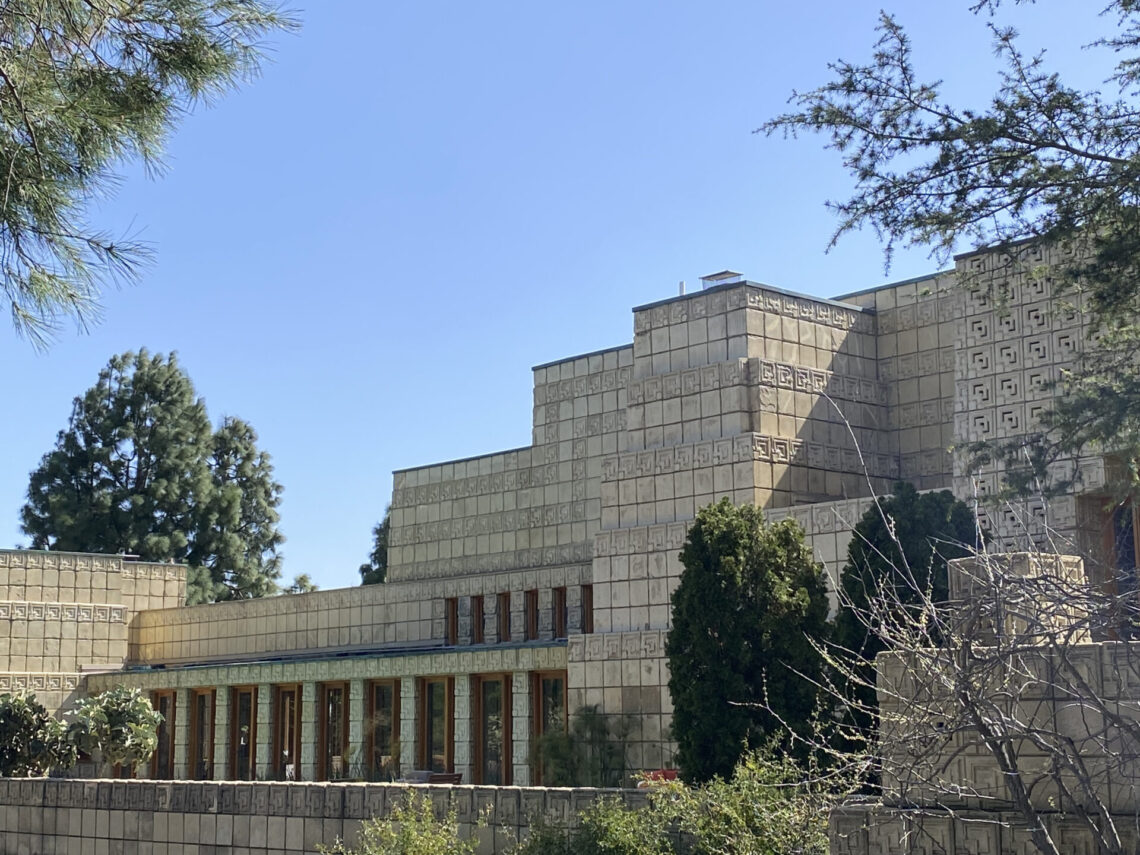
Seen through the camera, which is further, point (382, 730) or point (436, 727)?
point (382, 730)

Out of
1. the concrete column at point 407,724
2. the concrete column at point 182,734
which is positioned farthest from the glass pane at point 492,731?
the concrete column at point 182,734

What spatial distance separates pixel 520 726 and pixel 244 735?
30.1ft

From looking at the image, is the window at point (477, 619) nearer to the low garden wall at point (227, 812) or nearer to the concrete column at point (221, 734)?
the concrete column at point (221, 734)

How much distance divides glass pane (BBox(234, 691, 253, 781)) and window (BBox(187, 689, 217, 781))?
789 mm

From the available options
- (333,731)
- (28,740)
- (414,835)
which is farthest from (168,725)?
(414,835)

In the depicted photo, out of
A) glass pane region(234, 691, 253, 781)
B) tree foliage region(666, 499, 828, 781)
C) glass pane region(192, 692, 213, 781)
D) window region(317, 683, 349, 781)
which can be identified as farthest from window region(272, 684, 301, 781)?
Result: tree foliage region(666, 499, 828, 781)

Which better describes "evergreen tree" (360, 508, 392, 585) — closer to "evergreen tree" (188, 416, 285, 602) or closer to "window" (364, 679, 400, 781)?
"evergreen tree" (188, 416, 285, 602)

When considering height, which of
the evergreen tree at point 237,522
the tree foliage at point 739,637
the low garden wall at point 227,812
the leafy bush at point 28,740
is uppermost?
the evergreen tree at point 237,522

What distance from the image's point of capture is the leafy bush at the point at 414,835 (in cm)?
1384

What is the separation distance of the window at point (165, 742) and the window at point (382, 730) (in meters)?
7.15

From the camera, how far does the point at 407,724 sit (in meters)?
28.8

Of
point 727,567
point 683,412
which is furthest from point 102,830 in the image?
point 683,412

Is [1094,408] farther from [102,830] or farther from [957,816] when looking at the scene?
[102,830]

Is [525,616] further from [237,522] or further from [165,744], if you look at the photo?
[237,522]
